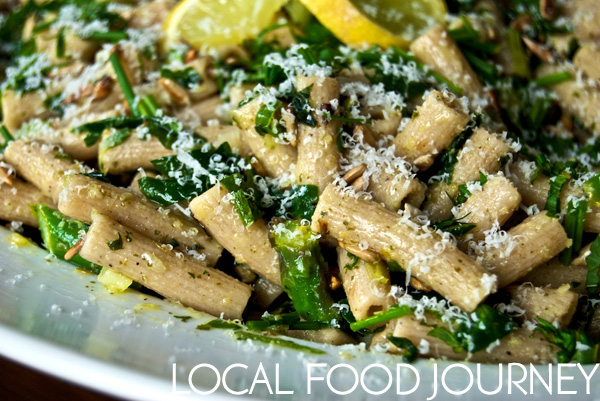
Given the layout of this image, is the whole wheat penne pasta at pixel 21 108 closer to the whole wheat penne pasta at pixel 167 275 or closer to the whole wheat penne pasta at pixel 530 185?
the whole wheat penne pasta at pixel 167 275

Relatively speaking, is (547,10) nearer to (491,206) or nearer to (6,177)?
(491,206)

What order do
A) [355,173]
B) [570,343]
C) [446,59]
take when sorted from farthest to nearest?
[446,59], [355,173], [570,343]

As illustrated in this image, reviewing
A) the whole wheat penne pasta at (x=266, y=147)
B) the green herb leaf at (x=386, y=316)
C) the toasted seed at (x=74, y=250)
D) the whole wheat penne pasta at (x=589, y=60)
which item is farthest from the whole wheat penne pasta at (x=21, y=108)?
the whole wheat penne pasta at (x=589, y=60)

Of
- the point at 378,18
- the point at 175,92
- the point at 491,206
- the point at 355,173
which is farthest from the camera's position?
the point at 378,18

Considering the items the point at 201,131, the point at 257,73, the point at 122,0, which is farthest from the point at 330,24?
the point at 122,0

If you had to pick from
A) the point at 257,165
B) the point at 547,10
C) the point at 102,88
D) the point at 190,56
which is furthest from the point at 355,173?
the point at 547,10

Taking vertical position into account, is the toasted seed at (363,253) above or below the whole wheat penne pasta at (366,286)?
Answer: above
